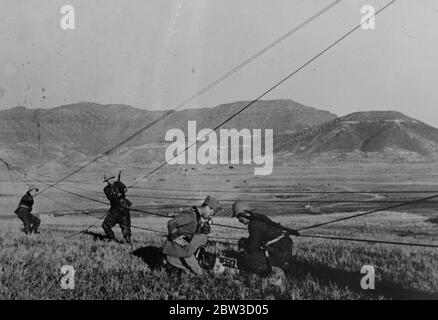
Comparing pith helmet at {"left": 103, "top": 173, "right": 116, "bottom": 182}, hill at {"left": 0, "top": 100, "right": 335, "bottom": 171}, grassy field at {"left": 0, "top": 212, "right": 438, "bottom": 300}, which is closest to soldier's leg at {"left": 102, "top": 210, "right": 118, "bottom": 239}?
grassy field at {"left": 0, "top": 212, "right": 438, "bottom": 300}

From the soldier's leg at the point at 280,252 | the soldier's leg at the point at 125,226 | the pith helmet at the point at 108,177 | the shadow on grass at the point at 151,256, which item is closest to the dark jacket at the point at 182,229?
the shadow on grass at the point at 151,256

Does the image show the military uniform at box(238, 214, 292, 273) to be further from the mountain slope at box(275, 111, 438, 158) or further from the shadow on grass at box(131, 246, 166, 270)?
the mountain slope at box(275, 111, 438, 158)

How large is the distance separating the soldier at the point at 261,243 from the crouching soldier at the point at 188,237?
0.46 meters

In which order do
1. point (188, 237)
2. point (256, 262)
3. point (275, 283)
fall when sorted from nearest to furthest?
1. point (275, 283)
2. point (256, 262)
3. point (188, 237)

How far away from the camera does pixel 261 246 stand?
756 cm

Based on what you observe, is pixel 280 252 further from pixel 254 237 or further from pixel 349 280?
pixel 349 280

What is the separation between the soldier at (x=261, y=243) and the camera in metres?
7.39

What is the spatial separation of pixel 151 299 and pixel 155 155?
265 ft

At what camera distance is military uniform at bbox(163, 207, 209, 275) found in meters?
7.64

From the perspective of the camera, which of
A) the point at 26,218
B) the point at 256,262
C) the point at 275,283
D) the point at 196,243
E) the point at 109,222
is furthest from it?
the point at 26,218

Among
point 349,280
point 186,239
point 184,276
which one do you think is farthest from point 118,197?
point 349,280

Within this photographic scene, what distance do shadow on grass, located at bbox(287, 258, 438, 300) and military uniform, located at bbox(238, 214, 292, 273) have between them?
0.50 m

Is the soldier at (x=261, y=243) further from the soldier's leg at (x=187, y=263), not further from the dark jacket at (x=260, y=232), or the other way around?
the soldier's leg at (x=187, y=263)

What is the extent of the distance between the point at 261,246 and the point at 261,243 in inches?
3.7
